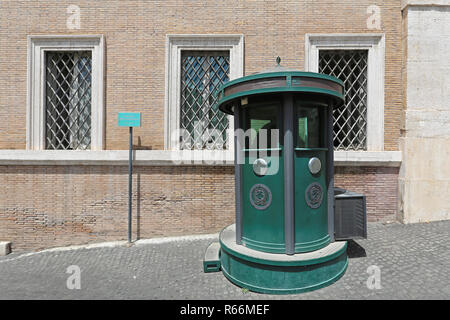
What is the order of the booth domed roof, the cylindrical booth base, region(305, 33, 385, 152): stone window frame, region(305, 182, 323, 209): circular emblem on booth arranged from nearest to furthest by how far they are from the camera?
the booth domed roof
the cylindrical booth base
region(305, 182, 323, 209): circular emblem on booth
region(305, 33, 385, 152): stone window frame

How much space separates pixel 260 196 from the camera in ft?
12.2

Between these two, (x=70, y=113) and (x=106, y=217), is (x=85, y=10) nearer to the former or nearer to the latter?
(x=70, y=113)

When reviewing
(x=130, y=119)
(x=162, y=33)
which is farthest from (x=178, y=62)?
(x=130, y=119)

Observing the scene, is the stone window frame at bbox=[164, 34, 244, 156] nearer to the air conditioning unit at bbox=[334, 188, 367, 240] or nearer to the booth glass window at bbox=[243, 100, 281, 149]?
the booth glass window at bbox=[243, 100, 281, 149]

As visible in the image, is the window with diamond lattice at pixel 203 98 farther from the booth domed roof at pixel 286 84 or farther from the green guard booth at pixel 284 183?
the booth domed roof at pixel 286 84

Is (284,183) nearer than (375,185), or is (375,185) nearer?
(284,183)

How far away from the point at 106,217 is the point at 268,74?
5.66m

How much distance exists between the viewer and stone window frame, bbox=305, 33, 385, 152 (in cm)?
636

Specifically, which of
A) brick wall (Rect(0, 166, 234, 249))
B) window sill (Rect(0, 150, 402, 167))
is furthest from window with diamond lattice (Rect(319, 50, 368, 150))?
brick wall (Rect(0, 166, 234, 249))

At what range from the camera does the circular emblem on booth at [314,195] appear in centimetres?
366

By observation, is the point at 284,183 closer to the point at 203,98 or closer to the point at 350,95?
the point at 203,98

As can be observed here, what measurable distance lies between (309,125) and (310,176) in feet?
2.76

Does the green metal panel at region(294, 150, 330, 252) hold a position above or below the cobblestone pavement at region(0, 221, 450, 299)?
above

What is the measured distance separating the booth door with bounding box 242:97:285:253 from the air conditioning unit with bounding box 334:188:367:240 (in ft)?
3.93
